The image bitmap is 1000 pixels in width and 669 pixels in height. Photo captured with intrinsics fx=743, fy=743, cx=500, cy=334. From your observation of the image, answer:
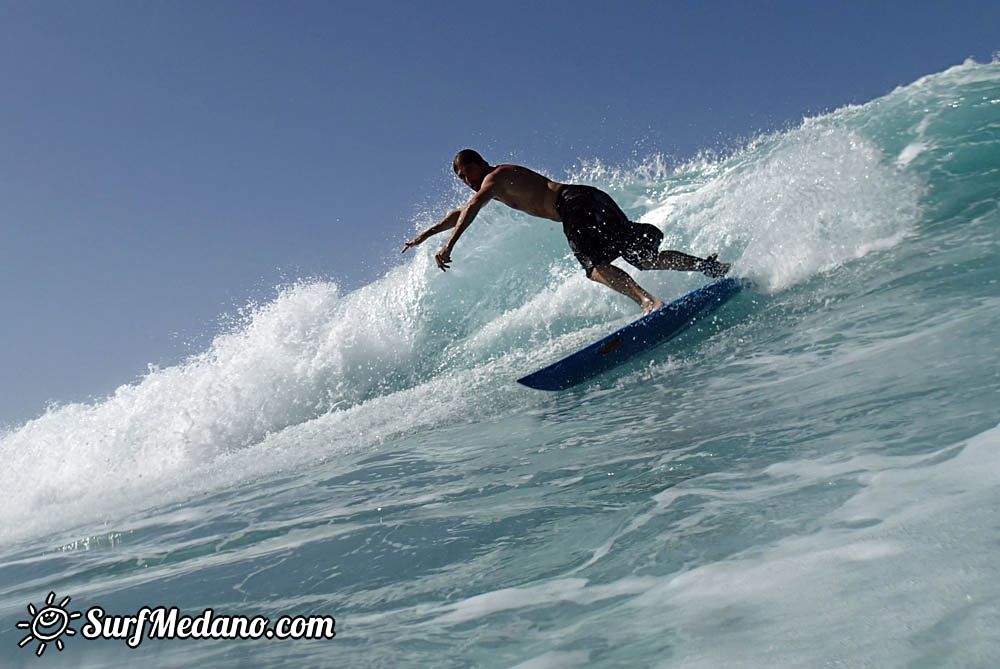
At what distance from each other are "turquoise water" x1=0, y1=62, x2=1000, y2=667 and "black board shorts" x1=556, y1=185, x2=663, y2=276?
0.88m

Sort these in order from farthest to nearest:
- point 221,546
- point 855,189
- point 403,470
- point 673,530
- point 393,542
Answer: point 855,189 < point 403,470 < point 221,546 < point 393,542 < point 673,530

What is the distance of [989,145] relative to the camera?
8297mm

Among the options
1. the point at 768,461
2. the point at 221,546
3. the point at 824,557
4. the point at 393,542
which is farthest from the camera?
the point at 221,546

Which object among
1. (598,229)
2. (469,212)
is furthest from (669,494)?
(598,229)

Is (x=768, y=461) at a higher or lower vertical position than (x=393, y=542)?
lower

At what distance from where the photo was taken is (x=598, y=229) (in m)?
5.96

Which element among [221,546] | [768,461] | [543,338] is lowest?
[768,461]

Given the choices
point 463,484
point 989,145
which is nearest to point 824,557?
point 463,484

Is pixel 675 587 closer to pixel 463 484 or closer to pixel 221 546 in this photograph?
pixel 463 484

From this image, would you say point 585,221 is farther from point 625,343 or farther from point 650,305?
point 625,343

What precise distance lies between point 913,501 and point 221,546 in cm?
280

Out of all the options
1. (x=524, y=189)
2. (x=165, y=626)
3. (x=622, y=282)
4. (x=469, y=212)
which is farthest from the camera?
(x=622, y=282)

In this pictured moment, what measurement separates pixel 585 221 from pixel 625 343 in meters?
1.05

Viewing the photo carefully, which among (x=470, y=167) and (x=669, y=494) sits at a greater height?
(x=470, y=167)
